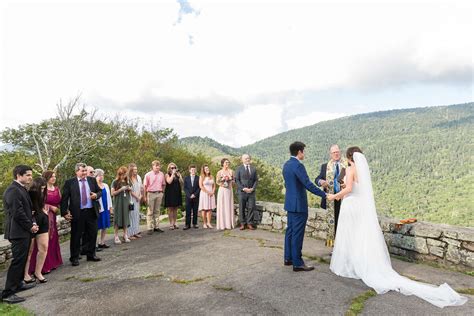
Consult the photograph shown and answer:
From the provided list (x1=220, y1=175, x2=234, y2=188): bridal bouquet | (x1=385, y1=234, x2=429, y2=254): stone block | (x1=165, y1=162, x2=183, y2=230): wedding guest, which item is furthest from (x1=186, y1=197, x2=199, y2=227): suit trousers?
(x1=385, y1=234, x2=429, y2=254): stone block

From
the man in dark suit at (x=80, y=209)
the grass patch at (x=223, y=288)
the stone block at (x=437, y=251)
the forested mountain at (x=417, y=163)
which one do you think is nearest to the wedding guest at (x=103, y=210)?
the man in dark suit at (x=80, y=209)

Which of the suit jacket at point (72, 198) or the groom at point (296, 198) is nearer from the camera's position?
the groom at point (296, 198)

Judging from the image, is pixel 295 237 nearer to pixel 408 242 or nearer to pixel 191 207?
pixel 408 242

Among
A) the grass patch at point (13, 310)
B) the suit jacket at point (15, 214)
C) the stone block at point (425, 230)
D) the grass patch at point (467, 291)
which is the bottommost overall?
the grass patch at point (13, 310)

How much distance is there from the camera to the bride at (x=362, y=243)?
475 centimetres

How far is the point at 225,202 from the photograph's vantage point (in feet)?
31.1

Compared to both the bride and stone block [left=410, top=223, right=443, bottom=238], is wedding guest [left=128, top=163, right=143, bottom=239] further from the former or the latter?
stone block [left=410, top=223, right=443, bottom=238]

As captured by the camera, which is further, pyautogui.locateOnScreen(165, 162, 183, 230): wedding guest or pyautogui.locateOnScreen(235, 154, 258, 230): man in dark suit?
pyautogui.locateOnScreen(165, 162, 183, 230): wedding guest

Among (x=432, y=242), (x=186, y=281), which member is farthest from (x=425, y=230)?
(x=186, y=281)

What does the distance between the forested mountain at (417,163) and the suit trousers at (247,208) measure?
84542 mm

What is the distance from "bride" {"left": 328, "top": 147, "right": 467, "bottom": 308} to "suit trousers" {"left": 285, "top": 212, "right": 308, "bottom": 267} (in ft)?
1.85

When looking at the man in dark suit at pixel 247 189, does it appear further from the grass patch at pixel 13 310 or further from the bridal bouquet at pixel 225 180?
the grass patch at pixel 13 310

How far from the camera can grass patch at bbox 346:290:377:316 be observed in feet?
12.9

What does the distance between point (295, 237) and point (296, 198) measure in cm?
62
